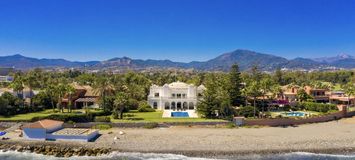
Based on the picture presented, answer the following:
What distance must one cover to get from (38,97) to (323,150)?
45626mm

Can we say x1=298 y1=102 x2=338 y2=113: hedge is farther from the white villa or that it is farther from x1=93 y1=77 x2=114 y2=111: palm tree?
x1=93 y1=77 x2=114 y2=111: palm tree

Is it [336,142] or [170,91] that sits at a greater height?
[170,91]

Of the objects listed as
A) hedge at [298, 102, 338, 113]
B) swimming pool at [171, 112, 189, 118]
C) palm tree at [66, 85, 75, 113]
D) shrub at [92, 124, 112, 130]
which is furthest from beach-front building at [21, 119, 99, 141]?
hedge at [298, 102, 338, 113]

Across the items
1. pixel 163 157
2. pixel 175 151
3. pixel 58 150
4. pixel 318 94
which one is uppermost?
pixel 318 94

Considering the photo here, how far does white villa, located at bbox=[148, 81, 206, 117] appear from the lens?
69125mm

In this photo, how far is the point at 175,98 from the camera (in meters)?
69.2

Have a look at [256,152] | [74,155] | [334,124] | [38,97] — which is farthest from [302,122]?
[38,97]

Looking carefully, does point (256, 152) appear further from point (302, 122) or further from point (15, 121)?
point (15, 121)

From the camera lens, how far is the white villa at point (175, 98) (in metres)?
69.1

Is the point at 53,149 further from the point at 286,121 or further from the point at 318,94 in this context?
the point at 318,94

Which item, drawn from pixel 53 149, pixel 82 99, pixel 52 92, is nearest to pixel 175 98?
pixel 82 99

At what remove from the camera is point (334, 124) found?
54250mm

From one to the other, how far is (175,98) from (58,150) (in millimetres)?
31970

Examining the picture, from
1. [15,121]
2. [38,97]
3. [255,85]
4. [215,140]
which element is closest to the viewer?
→ [215,140]
